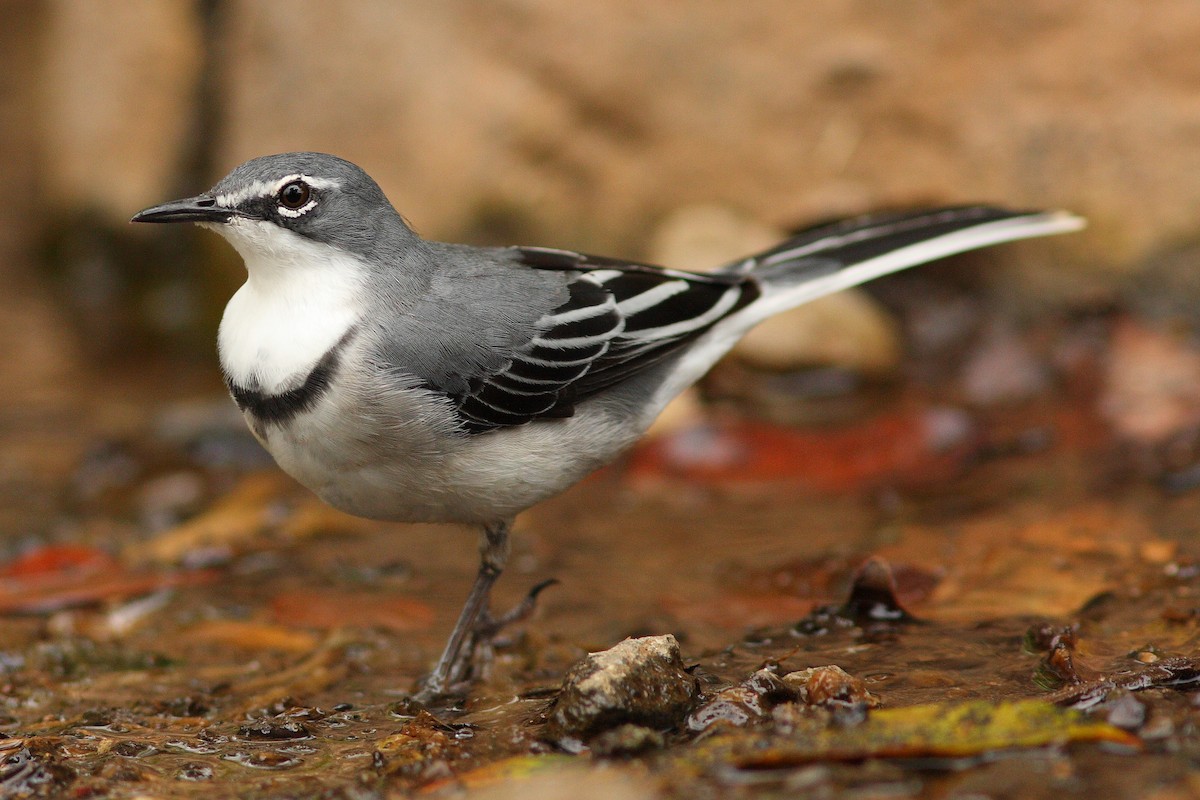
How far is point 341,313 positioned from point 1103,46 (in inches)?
213

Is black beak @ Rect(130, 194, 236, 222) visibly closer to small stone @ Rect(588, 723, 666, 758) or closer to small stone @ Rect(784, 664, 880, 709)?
small stone @ Rect(588, 723, 666, 758)

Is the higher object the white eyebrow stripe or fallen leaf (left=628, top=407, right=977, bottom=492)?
the white eyebrow stripe

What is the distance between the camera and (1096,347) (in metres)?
7.55

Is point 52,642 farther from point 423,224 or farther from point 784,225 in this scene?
point 784,225

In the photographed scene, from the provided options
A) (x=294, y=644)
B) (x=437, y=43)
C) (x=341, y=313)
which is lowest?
(x=294, y=644)

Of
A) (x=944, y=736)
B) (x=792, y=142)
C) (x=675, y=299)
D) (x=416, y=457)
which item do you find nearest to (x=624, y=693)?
(x=944, y=736)

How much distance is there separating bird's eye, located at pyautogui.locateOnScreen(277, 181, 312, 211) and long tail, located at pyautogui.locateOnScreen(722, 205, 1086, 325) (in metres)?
1.98

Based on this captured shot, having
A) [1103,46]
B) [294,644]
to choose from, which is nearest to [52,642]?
[294,644]

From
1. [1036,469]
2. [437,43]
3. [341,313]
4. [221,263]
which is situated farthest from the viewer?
[221,263]

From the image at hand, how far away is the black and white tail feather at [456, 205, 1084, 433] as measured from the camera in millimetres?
4660

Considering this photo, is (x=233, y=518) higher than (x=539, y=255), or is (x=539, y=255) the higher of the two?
(x=539, y=255)

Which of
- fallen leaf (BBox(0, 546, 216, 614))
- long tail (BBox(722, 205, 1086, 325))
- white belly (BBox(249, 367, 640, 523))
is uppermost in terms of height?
long tail (BBox(722, 205, 1086, 325))

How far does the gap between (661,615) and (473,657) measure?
32.4 inches

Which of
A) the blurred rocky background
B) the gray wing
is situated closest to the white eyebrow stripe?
the gray wing
